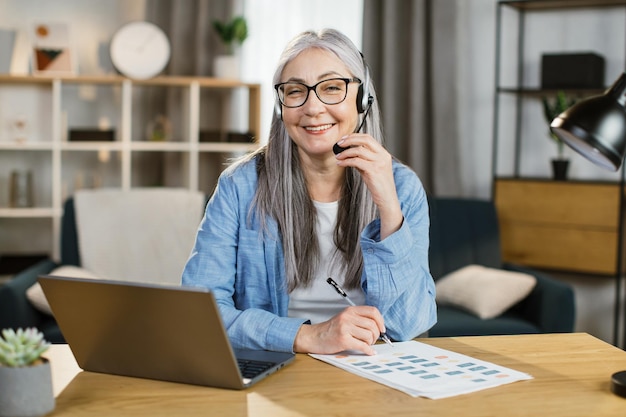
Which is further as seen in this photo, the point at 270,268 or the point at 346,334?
the point at 270,268

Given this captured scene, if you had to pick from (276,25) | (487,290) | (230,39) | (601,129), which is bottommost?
(487,290)

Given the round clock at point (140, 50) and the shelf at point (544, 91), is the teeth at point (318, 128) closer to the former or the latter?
the shelf at point (544, 91)

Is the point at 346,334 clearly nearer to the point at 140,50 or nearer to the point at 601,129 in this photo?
the point at 601,129

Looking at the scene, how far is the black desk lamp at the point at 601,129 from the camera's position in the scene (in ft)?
4.26

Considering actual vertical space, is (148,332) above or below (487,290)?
above

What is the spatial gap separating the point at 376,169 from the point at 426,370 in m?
0.48

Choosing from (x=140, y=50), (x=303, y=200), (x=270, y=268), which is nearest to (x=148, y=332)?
(x=270, y=268)

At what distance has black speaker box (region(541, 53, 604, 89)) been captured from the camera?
3891 millimetres

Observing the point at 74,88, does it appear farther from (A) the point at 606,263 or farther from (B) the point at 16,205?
(A) the point at 606,263

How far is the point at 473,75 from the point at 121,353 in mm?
3429

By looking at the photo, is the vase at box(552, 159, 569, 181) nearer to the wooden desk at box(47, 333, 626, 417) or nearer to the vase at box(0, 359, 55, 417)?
the wooden desk at box(47, 333, 626, 417)

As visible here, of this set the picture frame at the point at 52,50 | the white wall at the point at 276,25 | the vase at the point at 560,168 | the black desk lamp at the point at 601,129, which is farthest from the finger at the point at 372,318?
the picture frame at the point at 52,50

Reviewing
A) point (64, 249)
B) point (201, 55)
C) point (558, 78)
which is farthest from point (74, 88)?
point (558, 78)

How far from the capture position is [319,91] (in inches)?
74.5
